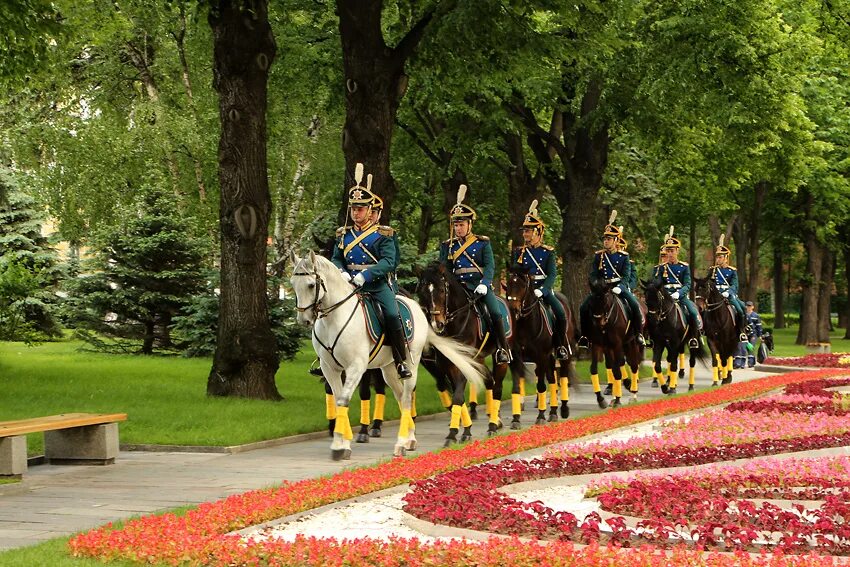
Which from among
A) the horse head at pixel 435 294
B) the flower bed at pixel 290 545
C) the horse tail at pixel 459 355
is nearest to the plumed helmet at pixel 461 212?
the horse head at pixel 435 294

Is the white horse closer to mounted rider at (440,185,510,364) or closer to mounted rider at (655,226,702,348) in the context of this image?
mounted rider at (440,185,510,364)

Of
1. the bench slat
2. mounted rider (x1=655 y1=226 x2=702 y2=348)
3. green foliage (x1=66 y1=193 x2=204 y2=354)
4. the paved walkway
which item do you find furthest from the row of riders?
green foliage (x1=66 y1=193 x2=204 y2=354)

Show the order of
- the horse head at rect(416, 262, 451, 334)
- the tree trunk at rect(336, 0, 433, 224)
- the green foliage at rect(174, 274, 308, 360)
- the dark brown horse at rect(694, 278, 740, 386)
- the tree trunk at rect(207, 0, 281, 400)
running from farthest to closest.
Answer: the dark brown horse at rect(694, 278, 740, 386) → the green foliage at rect(174, 274, 308, 360) → the tree trunk at rect(336, 0, 433, 224) → the tree trunk at rect(207, 0, 281, 400) → the horse head at rect(416, 262, 451, 334)

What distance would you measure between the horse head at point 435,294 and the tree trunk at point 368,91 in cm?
516

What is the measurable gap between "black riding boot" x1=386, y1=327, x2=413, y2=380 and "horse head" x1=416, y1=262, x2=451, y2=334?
0.96m

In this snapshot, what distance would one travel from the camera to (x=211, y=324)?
99.6ft

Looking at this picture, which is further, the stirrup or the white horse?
the stirrup

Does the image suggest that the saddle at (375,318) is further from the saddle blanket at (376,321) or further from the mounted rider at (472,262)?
the mounted rider at (472,262)

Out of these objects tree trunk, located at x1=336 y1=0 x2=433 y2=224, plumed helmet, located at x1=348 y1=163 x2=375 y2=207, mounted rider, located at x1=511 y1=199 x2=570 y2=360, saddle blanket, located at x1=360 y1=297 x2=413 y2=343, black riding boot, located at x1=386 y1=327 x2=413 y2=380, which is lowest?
black riding boot, located at x1=386 y1=327 x2=413 y2=380

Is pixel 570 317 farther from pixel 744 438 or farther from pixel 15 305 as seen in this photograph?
pixel 15 305

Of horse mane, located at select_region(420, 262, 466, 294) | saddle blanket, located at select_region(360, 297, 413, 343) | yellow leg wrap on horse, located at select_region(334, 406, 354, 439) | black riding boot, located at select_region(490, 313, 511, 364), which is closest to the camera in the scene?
yellow leg wrap on horse, located at select_region(334, 406, 354, 439)

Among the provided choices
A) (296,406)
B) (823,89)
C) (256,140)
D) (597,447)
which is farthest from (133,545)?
(823,89)

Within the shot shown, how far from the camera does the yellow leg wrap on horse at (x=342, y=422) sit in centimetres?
1527

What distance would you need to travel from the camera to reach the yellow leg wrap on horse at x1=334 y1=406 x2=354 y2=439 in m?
15.3
